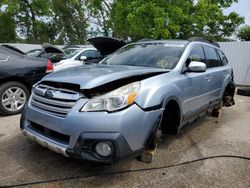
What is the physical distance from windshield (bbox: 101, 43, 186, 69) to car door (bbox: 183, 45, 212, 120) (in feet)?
0.79

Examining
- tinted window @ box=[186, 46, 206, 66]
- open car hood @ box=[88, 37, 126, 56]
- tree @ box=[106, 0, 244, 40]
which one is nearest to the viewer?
tinted window @ box=[186, 46, 206, 66]

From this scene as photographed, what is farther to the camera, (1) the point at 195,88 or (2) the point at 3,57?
(2) the point at 3,57

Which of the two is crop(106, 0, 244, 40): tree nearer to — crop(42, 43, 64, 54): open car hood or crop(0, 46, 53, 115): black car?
crop(42, 43, 64, 54): open car hood

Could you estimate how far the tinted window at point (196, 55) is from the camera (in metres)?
4.02

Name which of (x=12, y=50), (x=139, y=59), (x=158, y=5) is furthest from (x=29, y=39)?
(x=139, y=59)

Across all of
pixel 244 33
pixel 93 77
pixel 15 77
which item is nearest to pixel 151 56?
pixel 93 77

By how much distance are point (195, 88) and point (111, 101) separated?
72.4 inches

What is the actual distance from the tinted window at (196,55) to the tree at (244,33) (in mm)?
19295

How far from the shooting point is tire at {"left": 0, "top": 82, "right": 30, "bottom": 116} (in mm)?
5090

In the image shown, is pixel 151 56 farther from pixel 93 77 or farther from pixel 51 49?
pixel 51 49

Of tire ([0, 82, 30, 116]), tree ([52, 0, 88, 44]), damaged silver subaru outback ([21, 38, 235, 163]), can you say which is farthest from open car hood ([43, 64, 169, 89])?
tree ([52, 0, 88, 44])

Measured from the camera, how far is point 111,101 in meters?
2.60

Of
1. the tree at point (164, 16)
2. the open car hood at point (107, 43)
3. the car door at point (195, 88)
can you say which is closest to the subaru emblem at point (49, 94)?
the car door at point (195, 88)

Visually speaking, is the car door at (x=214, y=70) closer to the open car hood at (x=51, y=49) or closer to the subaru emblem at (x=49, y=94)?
the subaru emblem at (x=49, y=94)
